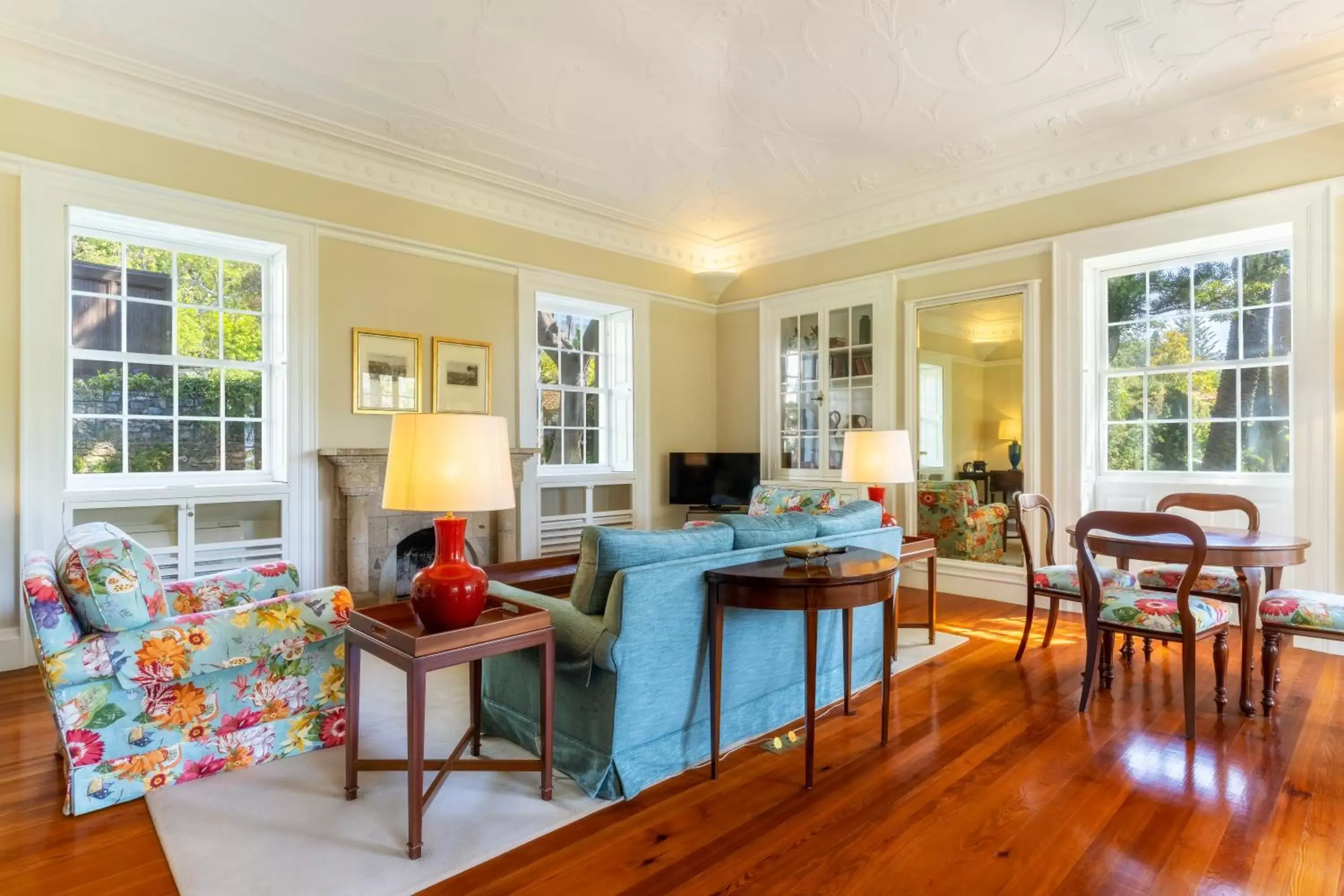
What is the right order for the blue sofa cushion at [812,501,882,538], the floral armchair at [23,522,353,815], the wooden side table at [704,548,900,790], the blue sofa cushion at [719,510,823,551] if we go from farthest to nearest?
the blue sofa cushion at [812,501,882,538] → the blue sofa cushion at [719,510,823,551] → the wooden side table at [704,548,900,790] → the floral armchair at [23,522,353,815]

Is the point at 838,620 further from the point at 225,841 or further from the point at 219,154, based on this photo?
the point at 219,154

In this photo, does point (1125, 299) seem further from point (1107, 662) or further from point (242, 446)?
point (242, 446)

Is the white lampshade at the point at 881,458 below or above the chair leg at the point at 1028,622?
above

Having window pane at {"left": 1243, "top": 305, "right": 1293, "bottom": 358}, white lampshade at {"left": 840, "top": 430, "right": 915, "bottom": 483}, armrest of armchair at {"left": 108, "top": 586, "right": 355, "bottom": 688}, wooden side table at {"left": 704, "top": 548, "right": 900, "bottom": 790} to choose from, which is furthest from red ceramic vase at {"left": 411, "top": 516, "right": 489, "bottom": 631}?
window pane at {"left": 1243, "top": 305, "right": 1293, "bottom": 358}

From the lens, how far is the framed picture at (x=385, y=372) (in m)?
4.76

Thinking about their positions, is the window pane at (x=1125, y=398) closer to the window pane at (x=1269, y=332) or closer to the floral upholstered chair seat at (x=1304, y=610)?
the window pane at (x=1269, y=332)

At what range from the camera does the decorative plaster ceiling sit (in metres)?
3.43

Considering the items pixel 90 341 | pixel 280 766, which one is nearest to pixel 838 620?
pixel 280 766

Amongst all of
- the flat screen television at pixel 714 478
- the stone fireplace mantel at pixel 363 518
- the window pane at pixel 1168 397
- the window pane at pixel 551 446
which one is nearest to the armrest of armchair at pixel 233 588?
the stone fireplace mantel at pixel 363 518

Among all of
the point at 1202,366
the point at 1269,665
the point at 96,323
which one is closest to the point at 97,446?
the point at 96,323

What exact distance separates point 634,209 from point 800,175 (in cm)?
151

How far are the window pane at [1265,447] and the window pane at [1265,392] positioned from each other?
0.07 meters

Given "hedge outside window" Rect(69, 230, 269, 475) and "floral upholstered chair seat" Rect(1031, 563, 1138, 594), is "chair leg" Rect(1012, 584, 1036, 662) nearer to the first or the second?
"floral upholstered chair seat" Rect(1031, 563, 1138, 594)

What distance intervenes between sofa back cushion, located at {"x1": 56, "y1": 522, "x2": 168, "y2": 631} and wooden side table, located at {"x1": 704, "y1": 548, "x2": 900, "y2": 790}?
1.94 m
